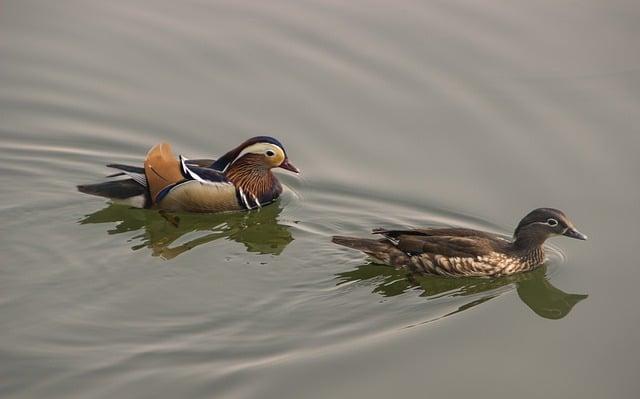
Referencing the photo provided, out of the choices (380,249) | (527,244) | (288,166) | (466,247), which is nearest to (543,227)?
(527,244)

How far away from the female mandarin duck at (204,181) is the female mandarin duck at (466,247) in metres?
1.58

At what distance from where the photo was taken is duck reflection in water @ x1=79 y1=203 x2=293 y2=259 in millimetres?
11484

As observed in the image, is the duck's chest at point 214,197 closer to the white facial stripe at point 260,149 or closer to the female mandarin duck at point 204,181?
the female mandarin duck at point 204,181

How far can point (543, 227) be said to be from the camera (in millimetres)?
11180

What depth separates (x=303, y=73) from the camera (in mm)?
13719

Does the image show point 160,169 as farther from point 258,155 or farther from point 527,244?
point 527,244

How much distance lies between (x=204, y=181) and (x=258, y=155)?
596mm

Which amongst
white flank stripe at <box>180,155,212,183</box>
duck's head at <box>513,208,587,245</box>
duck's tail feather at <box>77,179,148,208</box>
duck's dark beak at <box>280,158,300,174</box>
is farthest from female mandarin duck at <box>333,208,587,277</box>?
duck's tail feather at <box>77,179,148,208</box>

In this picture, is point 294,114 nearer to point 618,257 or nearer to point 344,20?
point 344,20

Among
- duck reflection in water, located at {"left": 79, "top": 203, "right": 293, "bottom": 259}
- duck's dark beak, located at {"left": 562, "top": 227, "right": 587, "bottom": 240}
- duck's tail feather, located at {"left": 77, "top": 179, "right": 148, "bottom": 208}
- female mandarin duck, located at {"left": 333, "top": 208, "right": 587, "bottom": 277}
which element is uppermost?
duck's dark beak, located at {"left": 562, "top": 227, "right": 587, "bottom": 240}

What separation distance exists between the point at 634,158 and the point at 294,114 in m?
3.26

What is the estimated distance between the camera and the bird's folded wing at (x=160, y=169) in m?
12.0

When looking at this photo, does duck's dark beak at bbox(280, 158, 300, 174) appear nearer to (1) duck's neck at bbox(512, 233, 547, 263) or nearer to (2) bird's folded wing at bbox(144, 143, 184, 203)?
(2) bird's folded wing at bbox(144, 143, 184, 203)

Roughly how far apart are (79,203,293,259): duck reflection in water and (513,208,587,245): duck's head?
79.6 inches
